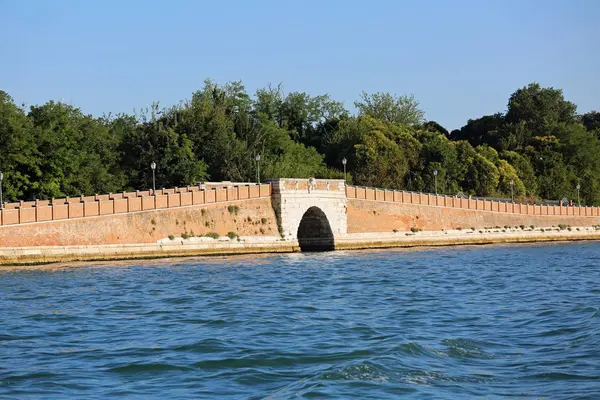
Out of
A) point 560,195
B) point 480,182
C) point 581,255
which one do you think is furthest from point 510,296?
point 560,195

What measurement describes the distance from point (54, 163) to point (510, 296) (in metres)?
30.3

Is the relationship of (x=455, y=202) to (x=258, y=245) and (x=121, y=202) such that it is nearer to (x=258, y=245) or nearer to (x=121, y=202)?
(x=258, y=245)

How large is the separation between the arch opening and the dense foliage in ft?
34.8

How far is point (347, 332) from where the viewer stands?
61.7 ft

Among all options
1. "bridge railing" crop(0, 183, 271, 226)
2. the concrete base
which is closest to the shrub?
"bridge railing" crop(0, 183, 271, 226)

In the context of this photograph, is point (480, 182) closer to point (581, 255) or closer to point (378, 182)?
point (378, 182)

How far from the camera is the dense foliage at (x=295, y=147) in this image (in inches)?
1989

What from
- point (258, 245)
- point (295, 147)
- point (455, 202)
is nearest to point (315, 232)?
point (258, 245)

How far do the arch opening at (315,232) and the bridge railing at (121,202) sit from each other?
10.3ft

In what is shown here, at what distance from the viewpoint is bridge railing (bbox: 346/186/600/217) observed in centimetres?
5117

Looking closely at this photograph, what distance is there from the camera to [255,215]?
45531 mm

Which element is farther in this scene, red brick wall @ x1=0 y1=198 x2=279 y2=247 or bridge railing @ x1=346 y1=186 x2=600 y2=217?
bridge railing @ x1=346 y1=186 x2=600 y2=217

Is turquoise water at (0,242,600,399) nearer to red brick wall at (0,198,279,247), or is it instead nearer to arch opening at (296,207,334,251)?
red brick wall at (0,198,279,247)

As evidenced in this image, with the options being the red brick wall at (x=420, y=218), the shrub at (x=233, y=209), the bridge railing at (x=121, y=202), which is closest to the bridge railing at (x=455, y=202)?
the red brick wall at (x=420, y=218)
